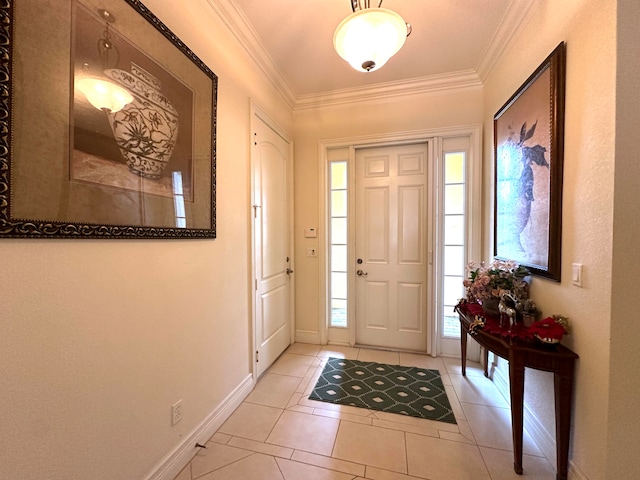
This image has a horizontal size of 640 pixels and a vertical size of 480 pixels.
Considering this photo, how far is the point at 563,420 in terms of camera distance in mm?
1346

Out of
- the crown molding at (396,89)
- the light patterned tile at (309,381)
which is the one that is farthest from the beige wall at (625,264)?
the light patterned tile at (309,381)

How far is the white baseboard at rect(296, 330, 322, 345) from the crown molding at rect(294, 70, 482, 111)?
2.65 meters

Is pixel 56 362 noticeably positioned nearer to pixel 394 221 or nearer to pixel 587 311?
pixel 587 311

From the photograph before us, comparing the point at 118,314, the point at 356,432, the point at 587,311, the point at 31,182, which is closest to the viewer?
the point at 31,182

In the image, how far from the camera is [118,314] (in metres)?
1.17

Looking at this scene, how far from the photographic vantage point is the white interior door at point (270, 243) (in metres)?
2.36

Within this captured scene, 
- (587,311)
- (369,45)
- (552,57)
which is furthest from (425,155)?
(587,311)

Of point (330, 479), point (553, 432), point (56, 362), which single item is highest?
point (56, 362)

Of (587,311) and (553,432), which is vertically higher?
(587,311)

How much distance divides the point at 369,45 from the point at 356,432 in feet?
7.62

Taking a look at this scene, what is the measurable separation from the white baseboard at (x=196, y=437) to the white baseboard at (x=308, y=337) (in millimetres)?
1058

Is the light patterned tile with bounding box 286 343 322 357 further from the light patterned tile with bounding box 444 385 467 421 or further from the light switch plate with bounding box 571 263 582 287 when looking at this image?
the light switch plate with bounding box 571 263 582 287

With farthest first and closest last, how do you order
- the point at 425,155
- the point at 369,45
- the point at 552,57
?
the point at 425,155 → the point at 552,57 → the point at 369,45

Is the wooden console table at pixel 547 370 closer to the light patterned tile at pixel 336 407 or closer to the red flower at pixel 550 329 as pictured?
the red flower at pixel 550 329
